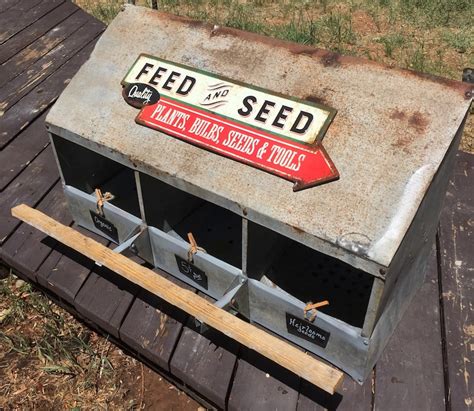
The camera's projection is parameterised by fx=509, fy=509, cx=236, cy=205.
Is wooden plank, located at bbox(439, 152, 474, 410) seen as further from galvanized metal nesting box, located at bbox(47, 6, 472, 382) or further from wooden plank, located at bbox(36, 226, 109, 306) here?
wooden plank, located at bbox(36, 226, 109, 306)

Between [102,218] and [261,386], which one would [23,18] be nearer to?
[102,218]

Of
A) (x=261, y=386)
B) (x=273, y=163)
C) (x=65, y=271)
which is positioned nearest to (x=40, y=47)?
(x=65, y=271)

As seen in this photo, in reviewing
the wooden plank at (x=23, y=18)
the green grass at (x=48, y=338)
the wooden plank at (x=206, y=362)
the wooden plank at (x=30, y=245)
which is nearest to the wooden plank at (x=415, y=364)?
the wooden plank at (x=206, y=362)

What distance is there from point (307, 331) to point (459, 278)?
1.14 meters

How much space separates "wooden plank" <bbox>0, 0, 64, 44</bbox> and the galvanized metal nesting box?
3.04m

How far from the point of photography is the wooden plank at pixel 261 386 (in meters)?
2.59

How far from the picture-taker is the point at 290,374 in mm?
2689

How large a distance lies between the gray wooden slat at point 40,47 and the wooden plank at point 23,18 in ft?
1.04

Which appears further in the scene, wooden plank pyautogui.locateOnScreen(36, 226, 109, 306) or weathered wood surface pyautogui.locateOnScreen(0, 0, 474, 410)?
wooden plank pyautogui.locateOnScreen(36, 226, 109, 306)

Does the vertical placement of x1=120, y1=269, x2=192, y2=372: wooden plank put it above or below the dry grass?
above

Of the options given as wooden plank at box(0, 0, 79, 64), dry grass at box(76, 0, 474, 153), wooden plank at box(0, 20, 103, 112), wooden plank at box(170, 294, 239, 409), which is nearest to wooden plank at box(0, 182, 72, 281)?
wooden plank at box(170, 294, 239, 409)

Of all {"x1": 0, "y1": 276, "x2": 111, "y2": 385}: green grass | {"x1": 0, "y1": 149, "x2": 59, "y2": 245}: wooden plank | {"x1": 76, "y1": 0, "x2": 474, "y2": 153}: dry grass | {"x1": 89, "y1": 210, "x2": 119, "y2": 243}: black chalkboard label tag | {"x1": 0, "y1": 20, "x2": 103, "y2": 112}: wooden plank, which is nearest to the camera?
{"x1": 89, "y1": 210, "x2": 119, "y2": 243}: black chalkboard label tag

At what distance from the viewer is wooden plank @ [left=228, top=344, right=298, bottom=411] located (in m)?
2.59

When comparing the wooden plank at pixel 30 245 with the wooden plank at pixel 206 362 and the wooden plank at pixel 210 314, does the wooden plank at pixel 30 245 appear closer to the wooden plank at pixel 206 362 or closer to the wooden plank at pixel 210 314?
the wooden plank at pixel 210 314
